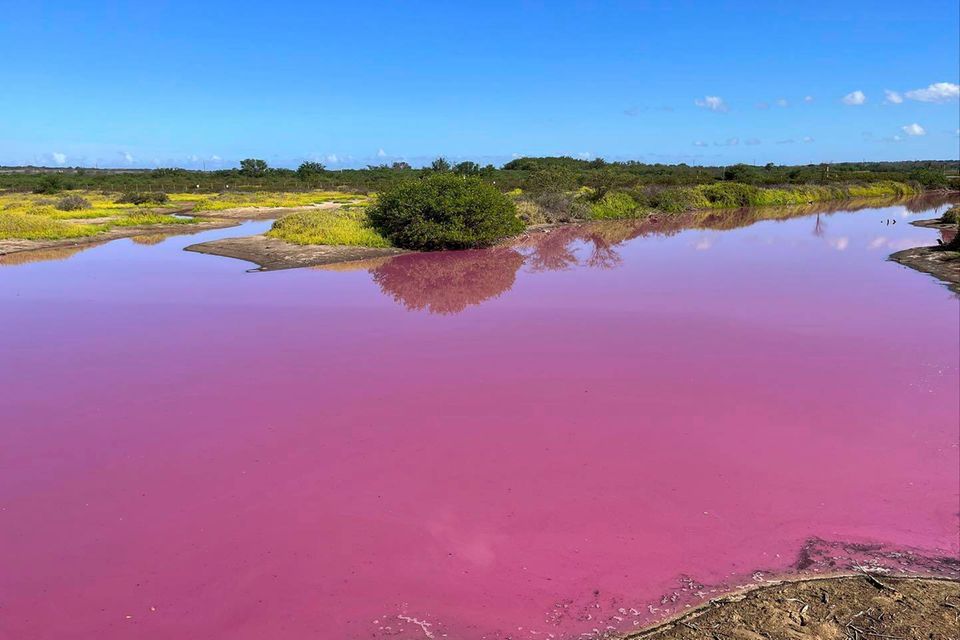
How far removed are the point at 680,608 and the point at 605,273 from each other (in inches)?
539

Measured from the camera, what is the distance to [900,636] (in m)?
3.73

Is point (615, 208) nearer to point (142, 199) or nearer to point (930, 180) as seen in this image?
point (142, 199)

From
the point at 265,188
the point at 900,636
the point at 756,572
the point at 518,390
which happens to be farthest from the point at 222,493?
the point at 265,188

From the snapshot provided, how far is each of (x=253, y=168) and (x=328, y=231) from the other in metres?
56.4

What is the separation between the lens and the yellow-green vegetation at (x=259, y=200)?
37.8 meters

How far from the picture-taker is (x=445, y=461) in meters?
6.21

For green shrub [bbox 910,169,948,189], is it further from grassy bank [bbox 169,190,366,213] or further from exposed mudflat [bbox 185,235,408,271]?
exposed mudflat [bbox 185,235,408,271]

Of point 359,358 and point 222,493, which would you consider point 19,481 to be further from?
point 359,358

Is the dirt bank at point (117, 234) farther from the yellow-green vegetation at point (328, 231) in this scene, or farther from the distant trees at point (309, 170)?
the distant trees at point (309, 170)

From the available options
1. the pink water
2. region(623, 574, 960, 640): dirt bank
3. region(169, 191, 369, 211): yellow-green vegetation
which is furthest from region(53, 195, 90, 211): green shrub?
region(623, 574, 960, 640): dirt bank

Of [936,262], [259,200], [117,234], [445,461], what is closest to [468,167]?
[259,200]

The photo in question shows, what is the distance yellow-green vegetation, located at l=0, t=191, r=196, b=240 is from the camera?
22.8m

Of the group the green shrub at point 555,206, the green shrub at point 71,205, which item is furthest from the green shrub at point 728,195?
the green shrub at point 71,205

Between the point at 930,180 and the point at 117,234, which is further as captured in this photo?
the point at 930,180
